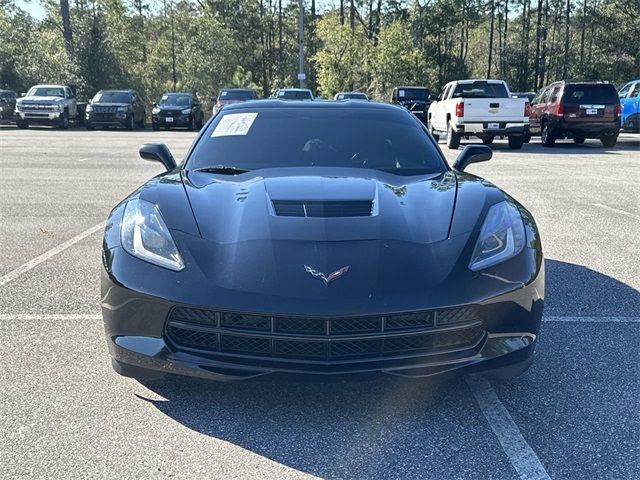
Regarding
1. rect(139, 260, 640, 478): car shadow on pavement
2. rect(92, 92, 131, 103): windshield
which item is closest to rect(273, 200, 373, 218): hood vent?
rect(139, 260, 640, 478): car shadow on pavement

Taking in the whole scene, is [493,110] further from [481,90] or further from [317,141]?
[317,141]

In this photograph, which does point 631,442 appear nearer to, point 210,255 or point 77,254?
point 210,255

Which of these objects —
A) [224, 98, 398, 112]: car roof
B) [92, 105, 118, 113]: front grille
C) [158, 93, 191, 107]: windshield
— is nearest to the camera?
[224, 98, 398, 112]: car roof

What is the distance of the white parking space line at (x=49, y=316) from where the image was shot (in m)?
4.05

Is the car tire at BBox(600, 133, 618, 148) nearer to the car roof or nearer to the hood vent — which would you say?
the car roof

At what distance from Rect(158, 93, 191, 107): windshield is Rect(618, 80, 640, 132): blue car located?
17078 millimetres

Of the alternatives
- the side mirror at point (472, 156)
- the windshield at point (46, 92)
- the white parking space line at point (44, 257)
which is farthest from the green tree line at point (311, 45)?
the side mirror at point (472, 156)

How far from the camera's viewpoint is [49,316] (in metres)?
4.11

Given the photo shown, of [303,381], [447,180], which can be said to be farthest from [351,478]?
[447,180]

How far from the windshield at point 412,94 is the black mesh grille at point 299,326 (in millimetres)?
28310

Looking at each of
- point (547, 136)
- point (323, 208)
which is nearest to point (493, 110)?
point (547, 136)

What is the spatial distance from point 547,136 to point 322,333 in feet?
58.8

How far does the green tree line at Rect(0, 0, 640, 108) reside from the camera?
116ft

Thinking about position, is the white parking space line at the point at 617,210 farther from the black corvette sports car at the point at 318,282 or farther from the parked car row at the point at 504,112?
the parked car row at the point at 504,112
